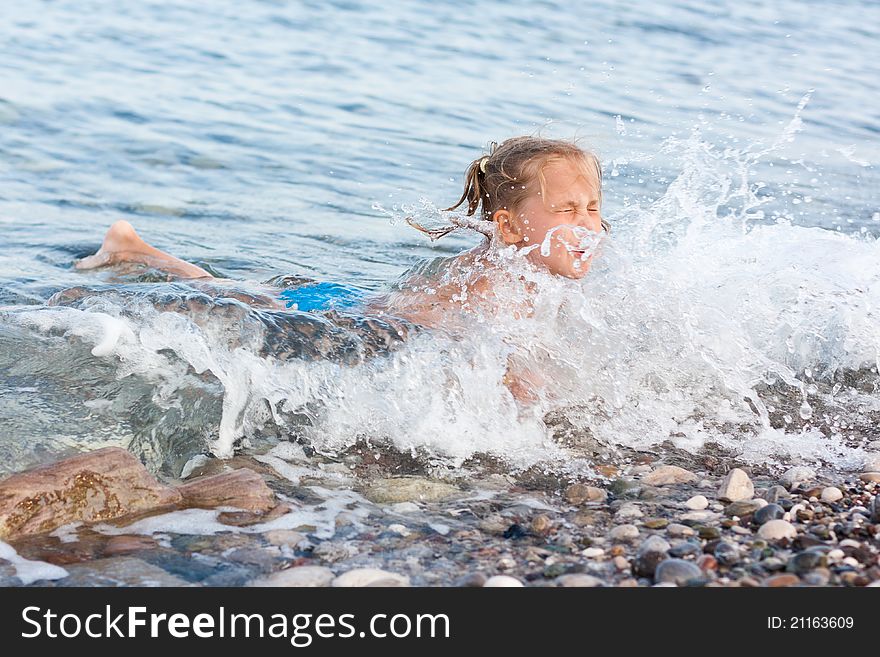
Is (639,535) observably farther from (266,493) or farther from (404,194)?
(404,194)

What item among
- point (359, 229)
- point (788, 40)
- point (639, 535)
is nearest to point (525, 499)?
point (639, 535)

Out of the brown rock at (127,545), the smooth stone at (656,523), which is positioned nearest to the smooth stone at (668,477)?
the smooth stone at (656,523)

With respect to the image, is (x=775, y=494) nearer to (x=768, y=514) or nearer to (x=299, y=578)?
(x=768, y=514)

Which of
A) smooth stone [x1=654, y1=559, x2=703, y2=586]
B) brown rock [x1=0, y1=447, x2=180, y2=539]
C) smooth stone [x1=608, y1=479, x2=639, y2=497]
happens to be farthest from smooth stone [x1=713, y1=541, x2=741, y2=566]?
brown rock [x1=0, y1=447, x2=180, y2=539]

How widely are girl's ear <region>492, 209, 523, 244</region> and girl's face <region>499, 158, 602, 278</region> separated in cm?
3

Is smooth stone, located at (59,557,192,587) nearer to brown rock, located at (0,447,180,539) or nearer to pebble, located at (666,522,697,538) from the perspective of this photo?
brown rock, located at (0,447,180,539)

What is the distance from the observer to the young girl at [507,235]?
4.67 m

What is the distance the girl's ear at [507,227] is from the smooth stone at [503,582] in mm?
2392

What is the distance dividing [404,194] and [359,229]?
89cm

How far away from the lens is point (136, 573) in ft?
9.20

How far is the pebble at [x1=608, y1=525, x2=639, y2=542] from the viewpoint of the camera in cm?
302

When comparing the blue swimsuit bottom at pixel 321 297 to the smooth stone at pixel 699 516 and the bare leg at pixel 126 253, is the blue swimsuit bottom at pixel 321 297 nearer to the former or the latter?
the bare leg at pixel 126 253

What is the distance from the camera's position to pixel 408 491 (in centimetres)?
347

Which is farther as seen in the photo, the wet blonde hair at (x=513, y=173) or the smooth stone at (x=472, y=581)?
the wet blonde hair at (x=513, y=173)
